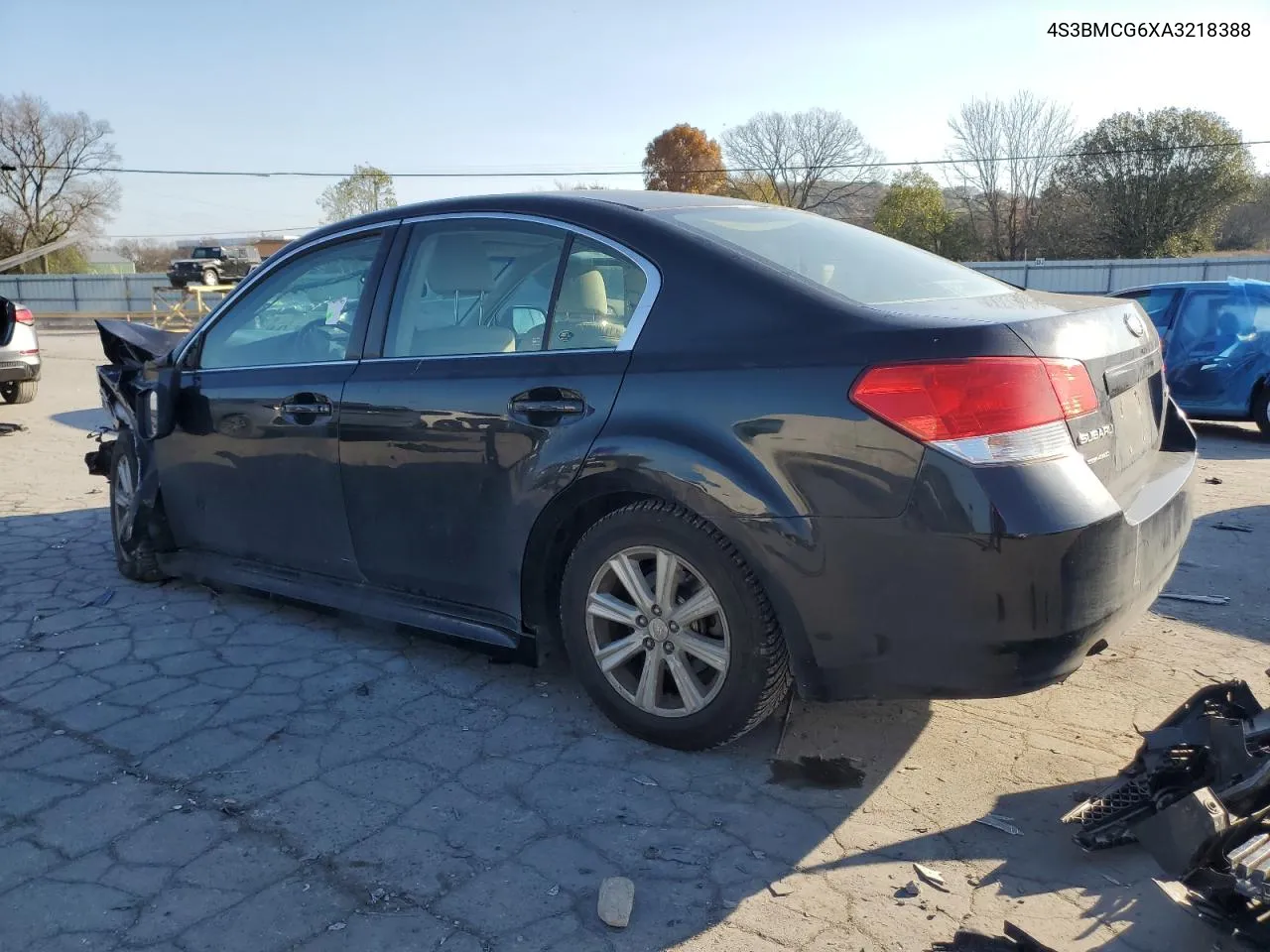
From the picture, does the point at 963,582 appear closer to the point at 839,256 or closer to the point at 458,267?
the point at 839,256

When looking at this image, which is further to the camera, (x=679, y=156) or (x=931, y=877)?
(x=679, y=156)

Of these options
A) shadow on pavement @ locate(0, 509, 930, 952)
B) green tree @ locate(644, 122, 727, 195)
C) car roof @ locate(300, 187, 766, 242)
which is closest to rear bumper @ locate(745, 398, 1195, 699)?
shadow on pavement @ locate(0, 509, 930, 952)

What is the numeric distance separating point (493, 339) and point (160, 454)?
216 centimetres

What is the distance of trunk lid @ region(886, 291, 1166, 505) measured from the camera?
2676 mm

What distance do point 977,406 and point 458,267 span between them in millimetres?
1964

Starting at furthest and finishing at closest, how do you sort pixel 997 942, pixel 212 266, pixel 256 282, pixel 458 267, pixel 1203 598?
pixel 212 266
pixel 1203 598
pixel 256 282
pixel 458 267
pixel 997 942

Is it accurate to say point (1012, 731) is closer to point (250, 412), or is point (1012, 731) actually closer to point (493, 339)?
point (493, 339)

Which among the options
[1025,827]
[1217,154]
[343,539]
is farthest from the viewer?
[1217,154]

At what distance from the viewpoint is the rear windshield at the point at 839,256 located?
3.05 m

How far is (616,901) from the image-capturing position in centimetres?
241

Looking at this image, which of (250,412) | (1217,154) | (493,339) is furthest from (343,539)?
(1217,154)

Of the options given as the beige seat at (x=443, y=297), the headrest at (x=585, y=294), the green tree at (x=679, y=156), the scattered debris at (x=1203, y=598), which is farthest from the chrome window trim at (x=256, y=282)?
the green tree at (x=679, y=156)

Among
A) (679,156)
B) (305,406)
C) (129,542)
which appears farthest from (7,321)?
(679,156)

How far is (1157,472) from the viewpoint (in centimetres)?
317
